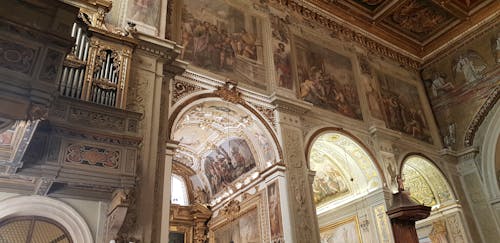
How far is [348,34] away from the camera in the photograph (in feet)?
44.6

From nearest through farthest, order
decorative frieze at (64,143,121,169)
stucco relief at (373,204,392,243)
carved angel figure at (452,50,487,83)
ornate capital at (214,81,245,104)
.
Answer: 1. decorative frieze at (64,143,121,169)
2. ornate capital at (214,81,245,104)
3. stucco relief at (373,204,392,243)
4. carved angel figure at (452,50,487,83)

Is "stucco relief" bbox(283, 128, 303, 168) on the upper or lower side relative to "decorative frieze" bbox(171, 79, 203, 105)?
lower

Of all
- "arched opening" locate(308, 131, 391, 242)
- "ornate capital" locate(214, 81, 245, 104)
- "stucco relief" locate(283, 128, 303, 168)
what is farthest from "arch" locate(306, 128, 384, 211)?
"ornate capital" locate(214, 81, 245, 104)

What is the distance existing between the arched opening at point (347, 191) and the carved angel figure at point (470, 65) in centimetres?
563

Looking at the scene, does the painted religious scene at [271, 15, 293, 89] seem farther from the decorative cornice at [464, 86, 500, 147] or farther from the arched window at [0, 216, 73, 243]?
the decorative cornice at [464, 86, 500, 147]

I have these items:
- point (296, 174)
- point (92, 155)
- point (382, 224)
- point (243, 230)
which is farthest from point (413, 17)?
point (92, 155)

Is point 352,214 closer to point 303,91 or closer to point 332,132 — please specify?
point 332,132

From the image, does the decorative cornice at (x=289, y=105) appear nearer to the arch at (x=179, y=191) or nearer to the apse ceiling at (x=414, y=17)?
the apse ceiling at (x=414, y=17)

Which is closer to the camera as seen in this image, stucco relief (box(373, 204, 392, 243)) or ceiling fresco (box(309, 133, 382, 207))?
stucco relief (box(373, 204, 392, 243))

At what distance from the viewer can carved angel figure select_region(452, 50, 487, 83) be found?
13.8 meters

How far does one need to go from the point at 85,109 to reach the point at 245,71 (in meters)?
4.98

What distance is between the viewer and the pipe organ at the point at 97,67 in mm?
6168

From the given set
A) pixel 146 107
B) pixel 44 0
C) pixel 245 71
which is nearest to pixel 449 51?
pixel 245 71

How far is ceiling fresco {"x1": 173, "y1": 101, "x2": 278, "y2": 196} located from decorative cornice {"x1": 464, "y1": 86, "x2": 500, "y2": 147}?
25.8 feet
